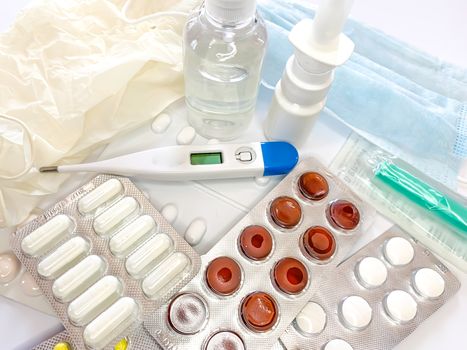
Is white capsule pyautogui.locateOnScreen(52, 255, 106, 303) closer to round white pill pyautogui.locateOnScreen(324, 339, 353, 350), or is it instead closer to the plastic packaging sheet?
the plastic packaging sheet

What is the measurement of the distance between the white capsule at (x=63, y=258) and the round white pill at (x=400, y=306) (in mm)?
292

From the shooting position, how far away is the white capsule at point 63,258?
39 centimetres

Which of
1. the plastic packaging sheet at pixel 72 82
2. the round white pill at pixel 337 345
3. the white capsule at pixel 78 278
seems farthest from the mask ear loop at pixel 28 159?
the round white pill at pixel 337 345

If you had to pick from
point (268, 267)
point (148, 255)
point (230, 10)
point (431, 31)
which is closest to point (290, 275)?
point (268, 267)

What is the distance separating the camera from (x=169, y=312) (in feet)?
1.30

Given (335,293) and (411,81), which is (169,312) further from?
(411,81)

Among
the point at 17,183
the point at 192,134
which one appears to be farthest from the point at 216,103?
the point at 17,183

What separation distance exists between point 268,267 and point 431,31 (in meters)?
0.40

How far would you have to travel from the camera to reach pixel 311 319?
0.41 metres

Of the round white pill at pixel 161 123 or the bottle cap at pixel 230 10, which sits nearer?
the bottle cap at pixel 230 10

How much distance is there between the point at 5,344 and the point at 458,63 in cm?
60

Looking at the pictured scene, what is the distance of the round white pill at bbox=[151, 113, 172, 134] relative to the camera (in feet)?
1.61

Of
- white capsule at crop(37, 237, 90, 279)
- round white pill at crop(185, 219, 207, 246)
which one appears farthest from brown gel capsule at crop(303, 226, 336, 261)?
white capsule at crop(37, 237, 90, 279)

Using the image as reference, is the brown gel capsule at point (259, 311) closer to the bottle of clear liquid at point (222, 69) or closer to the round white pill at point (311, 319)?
the round white pill at point (311, 319)
